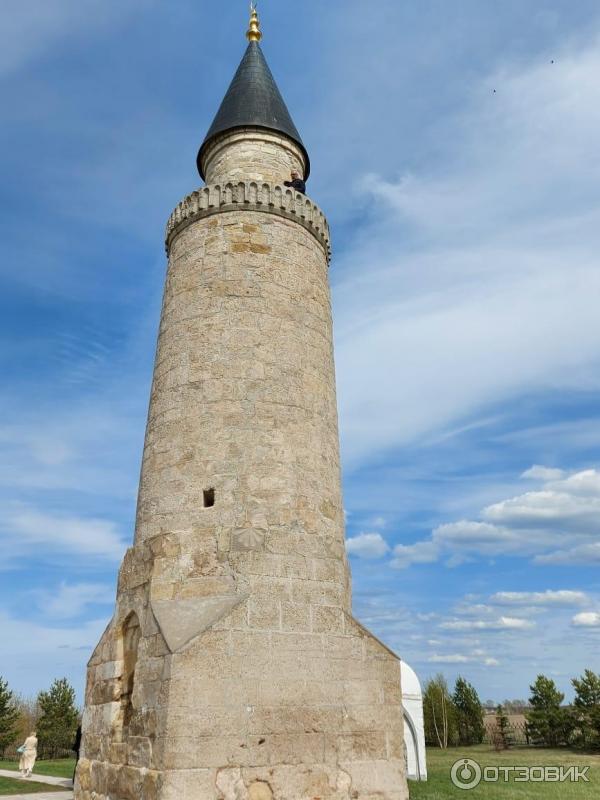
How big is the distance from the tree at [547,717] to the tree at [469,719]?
4.74 meters

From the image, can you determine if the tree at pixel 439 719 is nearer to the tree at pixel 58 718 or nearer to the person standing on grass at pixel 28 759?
the tree at pixel 58 718

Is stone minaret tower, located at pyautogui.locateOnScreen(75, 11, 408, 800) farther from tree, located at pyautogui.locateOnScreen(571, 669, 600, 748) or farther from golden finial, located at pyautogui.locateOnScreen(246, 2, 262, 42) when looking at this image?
tree, located at pyautogui.locateOnScreen(571, 669, 600, 748)

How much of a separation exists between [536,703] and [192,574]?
33.2 m

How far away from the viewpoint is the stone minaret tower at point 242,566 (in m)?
6.50

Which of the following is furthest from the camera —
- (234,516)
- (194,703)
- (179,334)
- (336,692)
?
(179,334)

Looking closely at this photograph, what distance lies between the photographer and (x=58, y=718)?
106 feet

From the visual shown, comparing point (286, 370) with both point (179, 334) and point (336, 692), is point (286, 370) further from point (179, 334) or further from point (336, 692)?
point (336, 692)

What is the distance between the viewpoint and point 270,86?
41.1 ft

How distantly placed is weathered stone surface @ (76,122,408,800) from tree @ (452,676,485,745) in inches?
1405

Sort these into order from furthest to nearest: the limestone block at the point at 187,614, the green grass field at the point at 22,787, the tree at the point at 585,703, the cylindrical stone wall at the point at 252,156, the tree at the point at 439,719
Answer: the tree at the point at 439,719 < the tree at the point at 585,703 < the green grass field at the point at 22,787 < the cylindrical stone wall at the point at 252,156 < the limestone block at the point at 187,614

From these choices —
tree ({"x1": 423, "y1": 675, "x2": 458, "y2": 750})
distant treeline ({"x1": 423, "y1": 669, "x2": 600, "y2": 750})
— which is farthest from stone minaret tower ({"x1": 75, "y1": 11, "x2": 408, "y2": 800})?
tree ({"x1": 423, "y1": 675, "x2": 458, "y2": 750})

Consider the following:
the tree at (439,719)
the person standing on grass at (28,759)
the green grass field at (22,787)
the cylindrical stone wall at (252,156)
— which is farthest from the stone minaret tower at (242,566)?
the tree at (439,719)

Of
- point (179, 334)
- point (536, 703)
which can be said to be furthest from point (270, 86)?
point (536, 703)

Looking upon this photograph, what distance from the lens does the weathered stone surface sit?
6.50 meters
